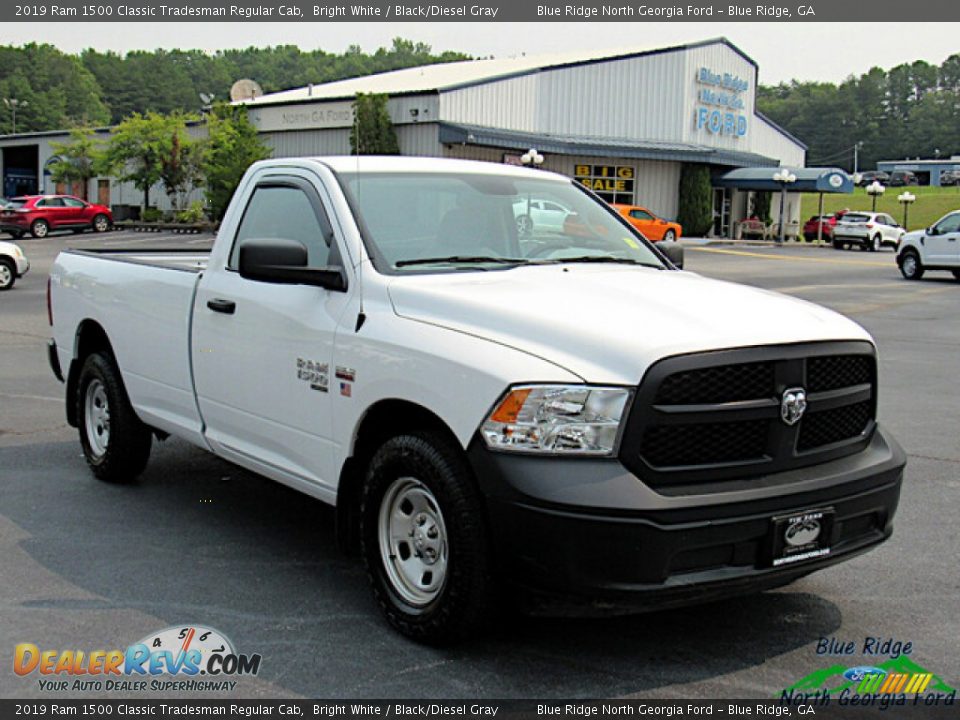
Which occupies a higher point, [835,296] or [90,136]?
[90,136]

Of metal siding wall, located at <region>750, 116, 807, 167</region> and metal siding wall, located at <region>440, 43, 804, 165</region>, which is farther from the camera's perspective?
metal siding wall, located at <region>750, 116, 807, 167</region>

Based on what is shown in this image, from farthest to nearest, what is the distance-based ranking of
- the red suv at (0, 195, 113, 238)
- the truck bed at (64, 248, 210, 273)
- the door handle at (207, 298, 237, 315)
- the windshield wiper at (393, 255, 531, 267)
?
the red suv at (0, 195, 113, 238) < the truck bed at (64, 248, 210, 273) < the door handle at (207, 298, 237, 315) < the windshield wiper at (393, 255, 531, 267)

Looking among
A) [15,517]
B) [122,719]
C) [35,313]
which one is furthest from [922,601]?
[35,313]

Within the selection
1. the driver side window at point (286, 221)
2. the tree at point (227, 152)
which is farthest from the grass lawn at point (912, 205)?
the driver side window at point (286, 221)

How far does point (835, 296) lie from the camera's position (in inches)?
942

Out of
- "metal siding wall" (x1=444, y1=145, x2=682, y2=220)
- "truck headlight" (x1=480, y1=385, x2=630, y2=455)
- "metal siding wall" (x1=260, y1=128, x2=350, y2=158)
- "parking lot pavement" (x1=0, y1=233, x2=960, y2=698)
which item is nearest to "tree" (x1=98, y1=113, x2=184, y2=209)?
"metal siding wall" (x1=260, y1=128, x2=350, y2=158)

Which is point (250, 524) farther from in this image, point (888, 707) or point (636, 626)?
point (888, 707)

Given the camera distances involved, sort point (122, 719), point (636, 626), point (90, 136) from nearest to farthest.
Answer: point (122, 719) < point (636, 626) < point (90, 136)

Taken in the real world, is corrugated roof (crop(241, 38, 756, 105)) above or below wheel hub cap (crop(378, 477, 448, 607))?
above

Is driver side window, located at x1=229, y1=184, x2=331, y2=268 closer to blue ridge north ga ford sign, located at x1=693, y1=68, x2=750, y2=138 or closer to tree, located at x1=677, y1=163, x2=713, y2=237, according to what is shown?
tree, located at x1=677, y1=163, x2=713, y2=237

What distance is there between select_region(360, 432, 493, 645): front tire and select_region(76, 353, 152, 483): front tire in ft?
9.00

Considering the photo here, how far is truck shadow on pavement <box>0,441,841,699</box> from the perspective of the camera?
4055mm

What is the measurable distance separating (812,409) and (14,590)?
11.5ft

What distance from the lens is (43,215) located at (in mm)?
43062
